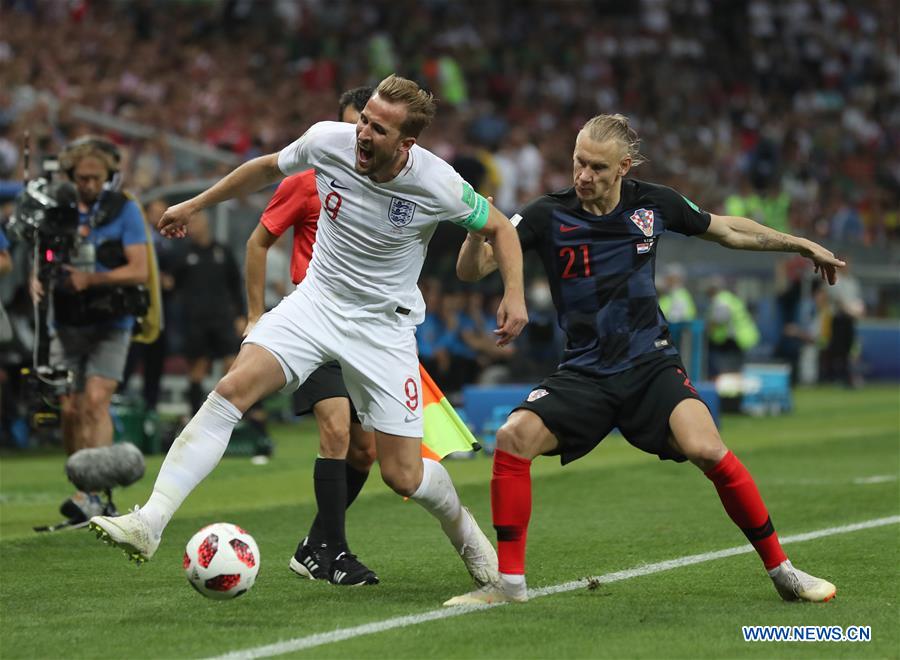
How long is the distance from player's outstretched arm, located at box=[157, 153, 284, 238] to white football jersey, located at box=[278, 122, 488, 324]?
0.07 metres

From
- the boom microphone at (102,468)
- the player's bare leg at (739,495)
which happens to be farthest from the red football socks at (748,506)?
the boom microphone at (102,468)

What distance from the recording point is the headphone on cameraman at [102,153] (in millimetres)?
10094

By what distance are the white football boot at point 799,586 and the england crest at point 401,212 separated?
2.15 m

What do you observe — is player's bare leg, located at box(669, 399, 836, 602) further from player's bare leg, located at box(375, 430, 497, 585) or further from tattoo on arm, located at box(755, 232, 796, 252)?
player's bare leg, located at box(375, 430, 497, 585)

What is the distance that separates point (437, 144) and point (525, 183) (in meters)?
1.61

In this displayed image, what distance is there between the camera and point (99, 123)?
19578mm

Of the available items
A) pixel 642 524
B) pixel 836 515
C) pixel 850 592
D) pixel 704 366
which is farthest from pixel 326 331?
pixel 704 366

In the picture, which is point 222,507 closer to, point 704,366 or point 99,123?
point 99,123

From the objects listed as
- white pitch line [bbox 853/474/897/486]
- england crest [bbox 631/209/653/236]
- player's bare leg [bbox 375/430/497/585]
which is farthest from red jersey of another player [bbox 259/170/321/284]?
white pitch line [bbox 853/474/897/486]

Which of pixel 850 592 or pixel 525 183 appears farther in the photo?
pixel 525 183

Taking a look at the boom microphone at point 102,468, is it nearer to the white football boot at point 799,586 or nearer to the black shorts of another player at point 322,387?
the black shorts of another player at point 322,387

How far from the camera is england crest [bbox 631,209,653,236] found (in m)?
7.13

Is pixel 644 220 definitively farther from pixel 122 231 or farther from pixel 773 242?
pixel 122 231

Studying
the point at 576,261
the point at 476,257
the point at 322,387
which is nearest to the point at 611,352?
the point at 576,261
